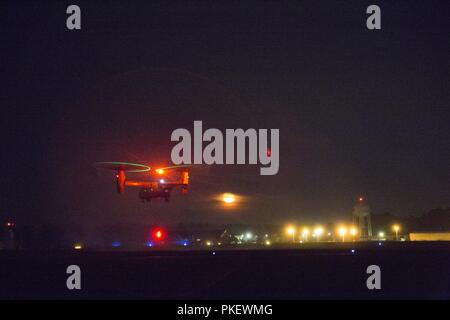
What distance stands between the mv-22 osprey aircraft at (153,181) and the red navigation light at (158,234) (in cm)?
138

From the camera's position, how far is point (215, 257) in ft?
60.6

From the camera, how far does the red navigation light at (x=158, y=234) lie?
23.0 m

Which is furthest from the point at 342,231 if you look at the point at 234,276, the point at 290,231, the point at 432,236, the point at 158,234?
the point at 234,276

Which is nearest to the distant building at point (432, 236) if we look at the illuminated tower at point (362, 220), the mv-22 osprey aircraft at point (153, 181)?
the illuminated tower at point (362, 220)

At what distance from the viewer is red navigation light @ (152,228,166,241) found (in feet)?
75.6

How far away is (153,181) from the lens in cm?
2422

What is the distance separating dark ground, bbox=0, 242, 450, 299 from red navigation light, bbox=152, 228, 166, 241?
92.9 inches

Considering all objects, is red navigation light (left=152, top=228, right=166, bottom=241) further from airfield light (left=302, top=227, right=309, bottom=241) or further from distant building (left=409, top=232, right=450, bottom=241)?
distant building (left=409, top=232, right=450, bottom=241)

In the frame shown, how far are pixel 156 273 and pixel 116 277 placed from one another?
1329mm

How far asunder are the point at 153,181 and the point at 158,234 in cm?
256

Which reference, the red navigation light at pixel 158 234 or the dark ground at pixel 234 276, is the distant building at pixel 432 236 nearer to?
the dark ground at pixel 234 276

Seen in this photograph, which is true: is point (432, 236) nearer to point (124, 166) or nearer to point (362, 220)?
point (362, 220)

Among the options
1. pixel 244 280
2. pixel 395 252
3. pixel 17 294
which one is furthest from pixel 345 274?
pixel 17 294
